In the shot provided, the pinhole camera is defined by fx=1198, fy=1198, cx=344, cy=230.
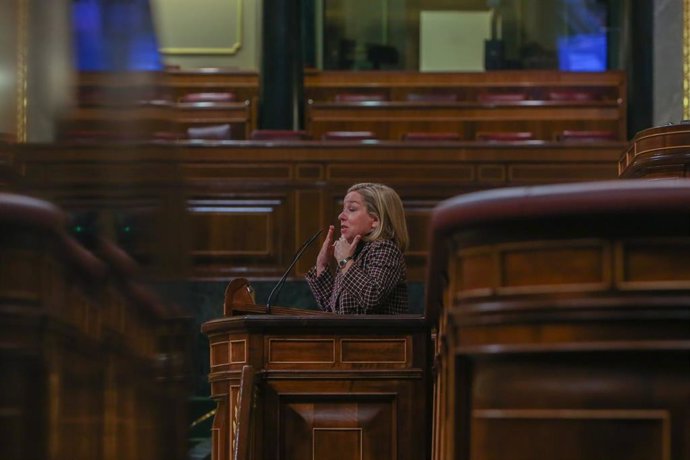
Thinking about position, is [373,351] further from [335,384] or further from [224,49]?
[224,49]

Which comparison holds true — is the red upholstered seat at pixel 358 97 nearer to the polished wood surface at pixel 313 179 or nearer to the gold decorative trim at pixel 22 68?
the polished wood surface at pixel 313 179

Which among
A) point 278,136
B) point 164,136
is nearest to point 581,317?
point 164,136

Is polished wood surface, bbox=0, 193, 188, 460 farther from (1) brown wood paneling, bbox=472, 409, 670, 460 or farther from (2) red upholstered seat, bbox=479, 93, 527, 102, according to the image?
(2) red upholstered seat, bbox=479, 93, 527, 102

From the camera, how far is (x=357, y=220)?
14.8 ft

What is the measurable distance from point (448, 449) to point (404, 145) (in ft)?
19.4

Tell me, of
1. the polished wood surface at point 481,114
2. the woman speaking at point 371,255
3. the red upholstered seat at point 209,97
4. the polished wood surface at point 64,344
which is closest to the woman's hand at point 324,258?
the woman speaking at point 371,255

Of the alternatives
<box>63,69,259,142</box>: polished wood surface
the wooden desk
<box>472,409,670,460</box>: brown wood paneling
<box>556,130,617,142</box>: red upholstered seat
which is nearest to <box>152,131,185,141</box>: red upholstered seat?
<box>63,69,259,142</box>: polished wood surface

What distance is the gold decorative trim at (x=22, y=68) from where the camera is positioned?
1.81 feet

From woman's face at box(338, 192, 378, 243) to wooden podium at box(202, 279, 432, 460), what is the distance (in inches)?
13.6

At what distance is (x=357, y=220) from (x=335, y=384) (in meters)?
0.63

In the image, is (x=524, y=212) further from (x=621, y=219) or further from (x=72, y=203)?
(x=72, y=203)

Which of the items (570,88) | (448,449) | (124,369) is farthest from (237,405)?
(570,88)

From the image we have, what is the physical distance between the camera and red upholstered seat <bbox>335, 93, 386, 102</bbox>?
36.4ft

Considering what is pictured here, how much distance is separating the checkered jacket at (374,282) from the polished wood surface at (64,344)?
11.9ft
